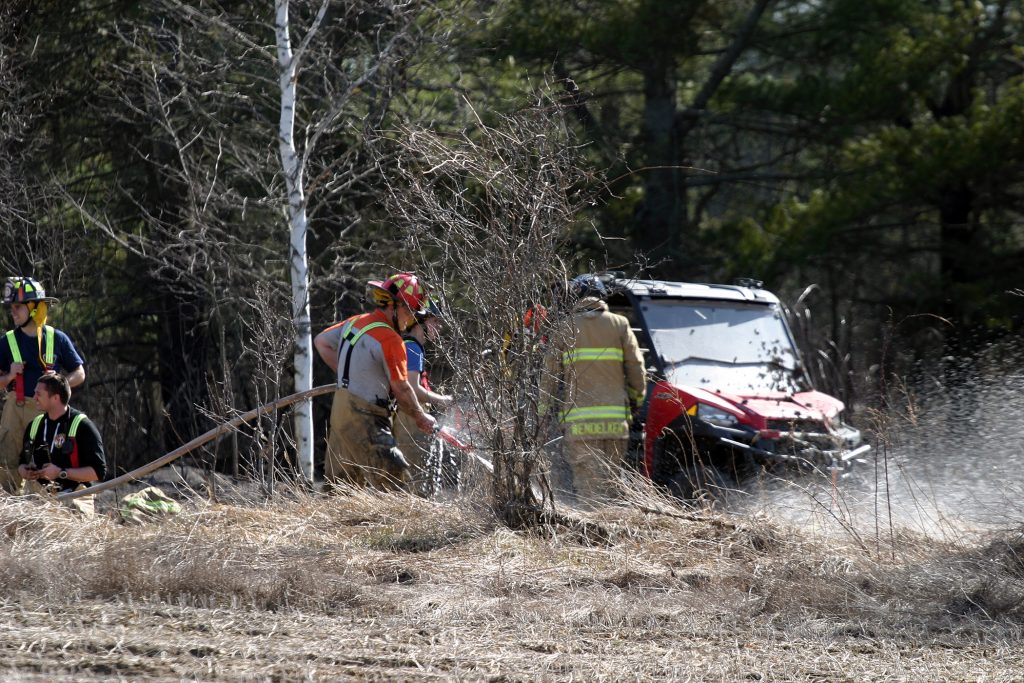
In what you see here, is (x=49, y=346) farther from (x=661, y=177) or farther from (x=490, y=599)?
(x=661, y=177)

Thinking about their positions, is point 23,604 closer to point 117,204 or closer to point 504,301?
point 504,301

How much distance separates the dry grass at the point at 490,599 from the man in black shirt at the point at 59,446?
816 mm

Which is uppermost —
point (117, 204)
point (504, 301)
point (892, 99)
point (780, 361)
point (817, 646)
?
point (892, 99)

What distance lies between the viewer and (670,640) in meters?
5.08

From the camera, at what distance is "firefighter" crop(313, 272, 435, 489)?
7855 millimetres

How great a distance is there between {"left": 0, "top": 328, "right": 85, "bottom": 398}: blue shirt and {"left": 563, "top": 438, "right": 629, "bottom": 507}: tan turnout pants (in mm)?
3586

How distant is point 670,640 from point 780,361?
5.01m

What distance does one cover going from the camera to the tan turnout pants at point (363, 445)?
805 centimetres

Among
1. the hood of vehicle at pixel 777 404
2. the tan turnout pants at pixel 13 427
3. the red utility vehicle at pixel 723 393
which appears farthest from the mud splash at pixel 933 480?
the tan turnout pants at pixel 13 427

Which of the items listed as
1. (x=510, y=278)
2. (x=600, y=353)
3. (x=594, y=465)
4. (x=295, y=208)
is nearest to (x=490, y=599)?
(x=510, y=278)

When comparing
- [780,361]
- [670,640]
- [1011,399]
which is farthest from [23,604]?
[1011,399]

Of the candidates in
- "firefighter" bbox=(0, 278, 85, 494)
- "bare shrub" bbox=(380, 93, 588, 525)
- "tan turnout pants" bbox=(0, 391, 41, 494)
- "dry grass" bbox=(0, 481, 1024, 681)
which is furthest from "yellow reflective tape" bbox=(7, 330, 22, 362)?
"bare shrub" bbox=(380, 93, 588, 525)

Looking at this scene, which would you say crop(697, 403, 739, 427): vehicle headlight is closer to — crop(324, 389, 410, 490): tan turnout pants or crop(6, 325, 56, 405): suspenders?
crop(324, 389, 410, 490): tan turnout pants

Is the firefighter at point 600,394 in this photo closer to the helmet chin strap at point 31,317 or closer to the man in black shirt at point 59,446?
the man in black shirt at point 59,446
